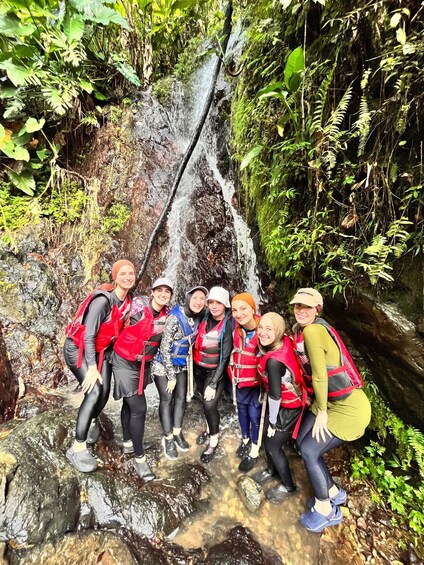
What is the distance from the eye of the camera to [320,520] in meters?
3.18

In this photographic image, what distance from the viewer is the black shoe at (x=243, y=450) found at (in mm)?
4059

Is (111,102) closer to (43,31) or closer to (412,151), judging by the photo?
(43,31)

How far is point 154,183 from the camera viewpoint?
676 cm

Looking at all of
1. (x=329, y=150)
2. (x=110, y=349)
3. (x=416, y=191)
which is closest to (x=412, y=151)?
(x=416, y=191)

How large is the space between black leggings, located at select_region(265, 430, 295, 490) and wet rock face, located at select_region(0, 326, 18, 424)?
3.87m

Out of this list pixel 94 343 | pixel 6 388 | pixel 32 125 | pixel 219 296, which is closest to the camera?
pixel 94 343

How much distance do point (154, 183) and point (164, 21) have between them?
5163 mm

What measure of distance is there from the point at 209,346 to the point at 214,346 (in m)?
0.06

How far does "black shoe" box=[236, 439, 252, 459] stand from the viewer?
4059mm

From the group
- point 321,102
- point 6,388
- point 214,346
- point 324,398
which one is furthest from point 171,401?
point 321,102

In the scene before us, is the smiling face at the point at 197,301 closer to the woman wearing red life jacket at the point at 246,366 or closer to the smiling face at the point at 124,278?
the woman wearing red life jacket at the point at 246,366

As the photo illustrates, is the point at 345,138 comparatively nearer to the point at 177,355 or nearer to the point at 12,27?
the point at 177,355

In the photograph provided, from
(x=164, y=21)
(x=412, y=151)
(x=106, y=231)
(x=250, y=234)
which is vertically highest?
(x=164, y=21)

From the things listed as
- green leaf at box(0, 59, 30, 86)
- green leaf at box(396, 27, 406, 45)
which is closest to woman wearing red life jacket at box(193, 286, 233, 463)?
green leaf at box(396, 27, 406, 45)
